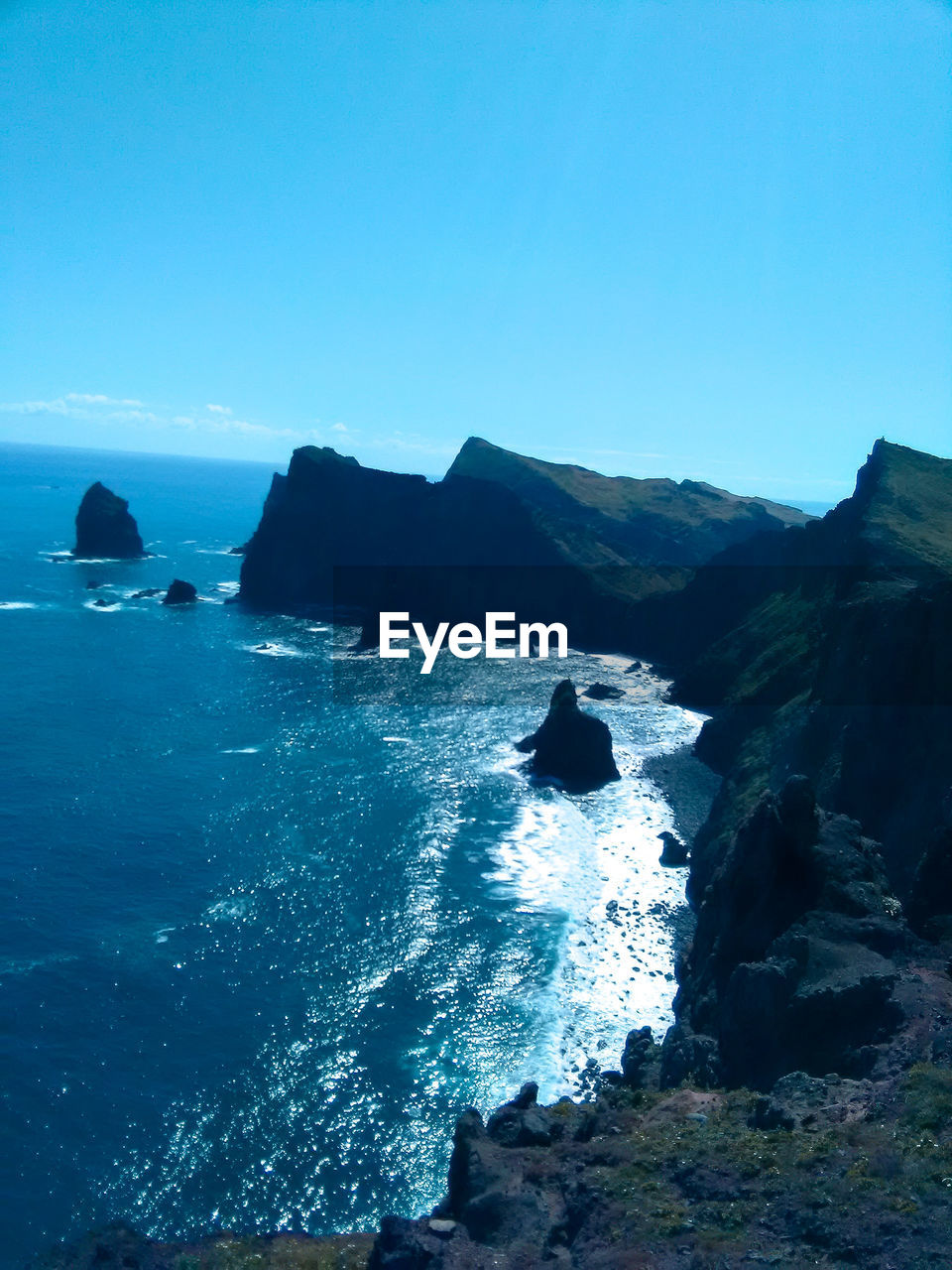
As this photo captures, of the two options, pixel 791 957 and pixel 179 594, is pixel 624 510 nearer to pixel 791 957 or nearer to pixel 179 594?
pixel 179 594

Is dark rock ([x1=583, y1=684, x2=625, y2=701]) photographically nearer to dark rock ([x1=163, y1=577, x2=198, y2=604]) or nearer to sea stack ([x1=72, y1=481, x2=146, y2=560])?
dark rock ([x1=163, y1=577, x2=198, y2=604])

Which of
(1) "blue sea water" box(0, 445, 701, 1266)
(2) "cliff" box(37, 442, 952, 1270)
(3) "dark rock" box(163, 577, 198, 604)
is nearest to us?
(2) "cliff" box(37, 442, 952, 1270)

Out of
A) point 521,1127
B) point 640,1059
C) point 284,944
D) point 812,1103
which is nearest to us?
point 812,1103

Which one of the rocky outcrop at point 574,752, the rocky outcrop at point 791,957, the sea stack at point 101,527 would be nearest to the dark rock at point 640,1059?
the rocky outcrop at point 791,957

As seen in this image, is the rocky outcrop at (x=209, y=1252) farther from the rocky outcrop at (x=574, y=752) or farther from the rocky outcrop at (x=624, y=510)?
the rocky outcrop at (x=624, y=510)

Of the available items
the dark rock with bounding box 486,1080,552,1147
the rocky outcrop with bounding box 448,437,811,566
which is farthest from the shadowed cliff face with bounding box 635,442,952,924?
the rocky outcrop with bounding box 448,437,811,566

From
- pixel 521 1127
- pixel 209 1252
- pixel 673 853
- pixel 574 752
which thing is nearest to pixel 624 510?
pixel 574 752

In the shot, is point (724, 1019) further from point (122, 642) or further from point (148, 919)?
point (122, 642)
